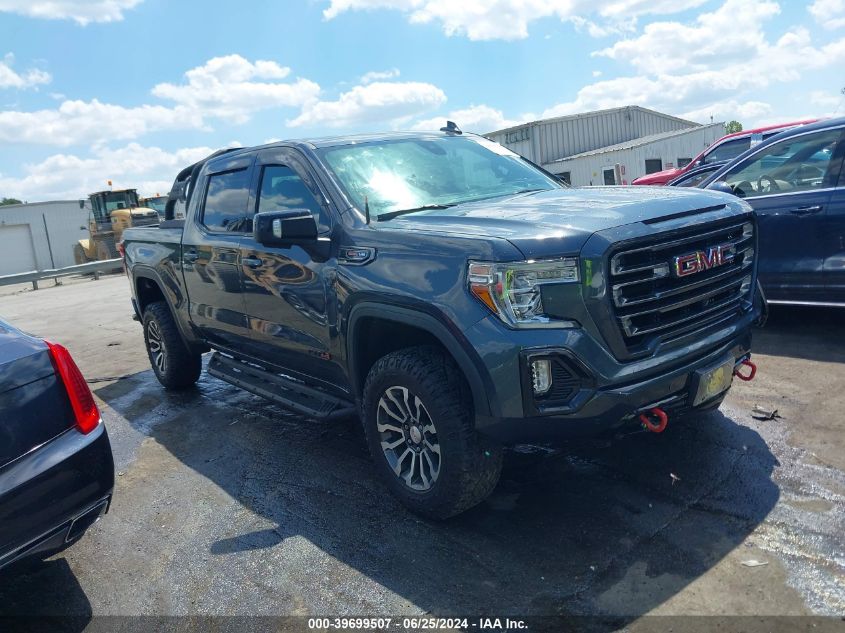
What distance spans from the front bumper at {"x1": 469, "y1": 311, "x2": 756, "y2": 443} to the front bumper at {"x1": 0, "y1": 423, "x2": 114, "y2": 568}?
1748mm

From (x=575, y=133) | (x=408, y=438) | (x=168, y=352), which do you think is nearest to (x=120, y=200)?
(x=575, y=133)

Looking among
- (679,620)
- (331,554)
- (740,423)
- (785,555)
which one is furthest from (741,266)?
(331,554)

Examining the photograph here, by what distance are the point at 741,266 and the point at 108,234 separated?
1136 inches

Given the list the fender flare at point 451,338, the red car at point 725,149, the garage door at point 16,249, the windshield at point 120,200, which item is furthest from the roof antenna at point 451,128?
the garage door at point 16,249

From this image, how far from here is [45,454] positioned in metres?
3.04

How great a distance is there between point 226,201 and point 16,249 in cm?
4704

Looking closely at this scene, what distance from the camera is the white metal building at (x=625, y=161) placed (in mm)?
24484

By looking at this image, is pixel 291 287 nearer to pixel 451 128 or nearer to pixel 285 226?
pixel 285 226

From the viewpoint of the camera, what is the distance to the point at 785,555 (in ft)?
9.98

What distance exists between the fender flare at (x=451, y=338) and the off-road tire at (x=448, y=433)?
11 cm

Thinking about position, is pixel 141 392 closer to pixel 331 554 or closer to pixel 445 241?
pixel 331 554

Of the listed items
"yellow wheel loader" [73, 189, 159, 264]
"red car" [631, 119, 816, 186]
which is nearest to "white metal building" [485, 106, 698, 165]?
"red car" [631, 119, 816, 186]

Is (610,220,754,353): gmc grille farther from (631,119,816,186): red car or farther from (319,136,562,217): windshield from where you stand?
(631,119,816,186): red car

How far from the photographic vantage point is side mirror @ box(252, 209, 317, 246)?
3.76 meters
